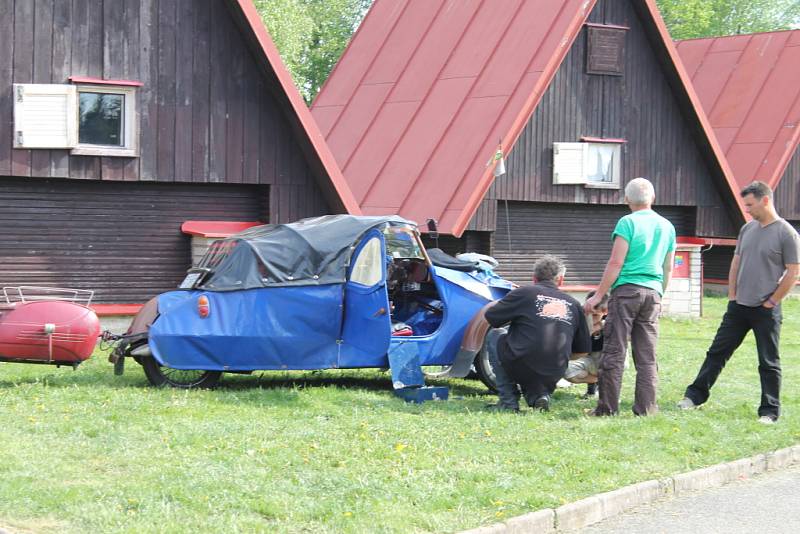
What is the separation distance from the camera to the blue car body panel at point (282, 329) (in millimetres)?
11281

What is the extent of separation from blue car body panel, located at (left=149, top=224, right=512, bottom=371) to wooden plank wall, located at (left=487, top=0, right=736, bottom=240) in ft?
32.3

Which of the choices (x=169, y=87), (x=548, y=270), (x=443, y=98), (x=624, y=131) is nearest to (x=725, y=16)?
(x=624, y=131)

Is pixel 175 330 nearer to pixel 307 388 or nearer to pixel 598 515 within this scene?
pixel 307 388

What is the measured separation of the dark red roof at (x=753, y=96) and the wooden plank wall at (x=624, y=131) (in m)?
3.76

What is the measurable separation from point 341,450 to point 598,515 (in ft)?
6.64

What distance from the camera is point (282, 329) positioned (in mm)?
11555

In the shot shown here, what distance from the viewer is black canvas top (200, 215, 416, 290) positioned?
1167 centimetres

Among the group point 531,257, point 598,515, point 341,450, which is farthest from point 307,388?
point 531,257

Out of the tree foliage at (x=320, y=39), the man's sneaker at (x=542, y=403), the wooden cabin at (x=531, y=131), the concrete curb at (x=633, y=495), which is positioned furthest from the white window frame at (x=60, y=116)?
the tree foliage at (x=320, y=39)

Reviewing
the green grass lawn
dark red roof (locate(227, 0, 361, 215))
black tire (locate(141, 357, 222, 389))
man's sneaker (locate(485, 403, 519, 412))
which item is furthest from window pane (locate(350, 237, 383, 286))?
dark red roof (locate(227, 0, 361, 215))

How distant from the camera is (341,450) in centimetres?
872

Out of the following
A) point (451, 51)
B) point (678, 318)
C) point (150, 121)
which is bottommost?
point (678, 318)

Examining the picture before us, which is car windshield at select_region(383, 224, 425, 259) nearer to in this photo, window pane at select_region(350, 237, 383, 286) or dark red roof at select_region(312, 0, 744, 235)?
window pane at select_region(350, 237, 383, 286)

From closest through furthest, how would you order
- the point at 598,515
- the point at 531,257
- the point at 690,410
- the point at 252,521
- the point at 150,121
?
the point at 252,521, the point at 598,515, the point at 690,410, the point at 150,121, the point at 531,257
